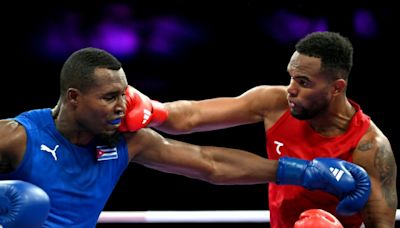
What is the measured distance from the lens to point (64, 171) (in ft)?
8.69

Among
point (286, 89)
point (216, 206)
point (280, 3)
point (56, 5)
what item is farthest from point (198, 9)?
point (286, 89)

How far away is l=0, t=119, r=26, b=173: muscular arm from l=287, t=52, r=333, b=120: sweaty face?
3.66ft

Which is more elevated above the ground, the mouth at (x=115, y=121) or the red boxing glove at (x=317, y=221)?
the mouth at (x=115, y=121)

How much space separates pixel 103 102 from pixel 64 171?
0.97 feet

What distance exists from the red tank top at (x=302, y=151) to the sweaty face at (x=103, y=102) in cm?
82

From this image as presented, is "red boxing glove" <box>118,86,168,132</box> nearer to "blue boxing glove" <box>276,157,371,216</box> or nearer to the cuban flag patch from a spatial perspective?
the cuban flag patch

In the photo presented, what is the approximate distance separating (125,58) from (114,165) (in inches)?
95.4

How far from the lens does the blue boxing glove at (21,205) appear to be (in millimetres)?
2219

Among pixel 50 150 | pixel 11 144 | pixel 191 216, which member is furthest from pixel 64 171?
pixel 191 216

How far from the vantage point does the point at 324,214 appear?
2.64 metres

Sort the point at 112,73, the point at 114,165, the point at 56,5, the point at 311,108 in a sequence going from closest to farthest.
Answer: the point at 112,73 → the point at 114,165 → the point at 311,108 → the point at 56,5

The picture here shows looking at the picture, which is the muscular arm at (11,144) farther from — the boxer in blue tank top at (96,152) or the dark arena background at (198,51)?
the dark arena background at (198,51)

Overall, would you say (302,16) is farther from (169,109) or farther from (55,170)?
(55,170)

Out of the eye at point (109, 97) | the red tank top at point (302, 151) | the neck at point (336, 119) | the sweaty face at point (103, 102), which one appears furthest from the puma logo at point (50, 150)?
the neck at point (336, 119)
